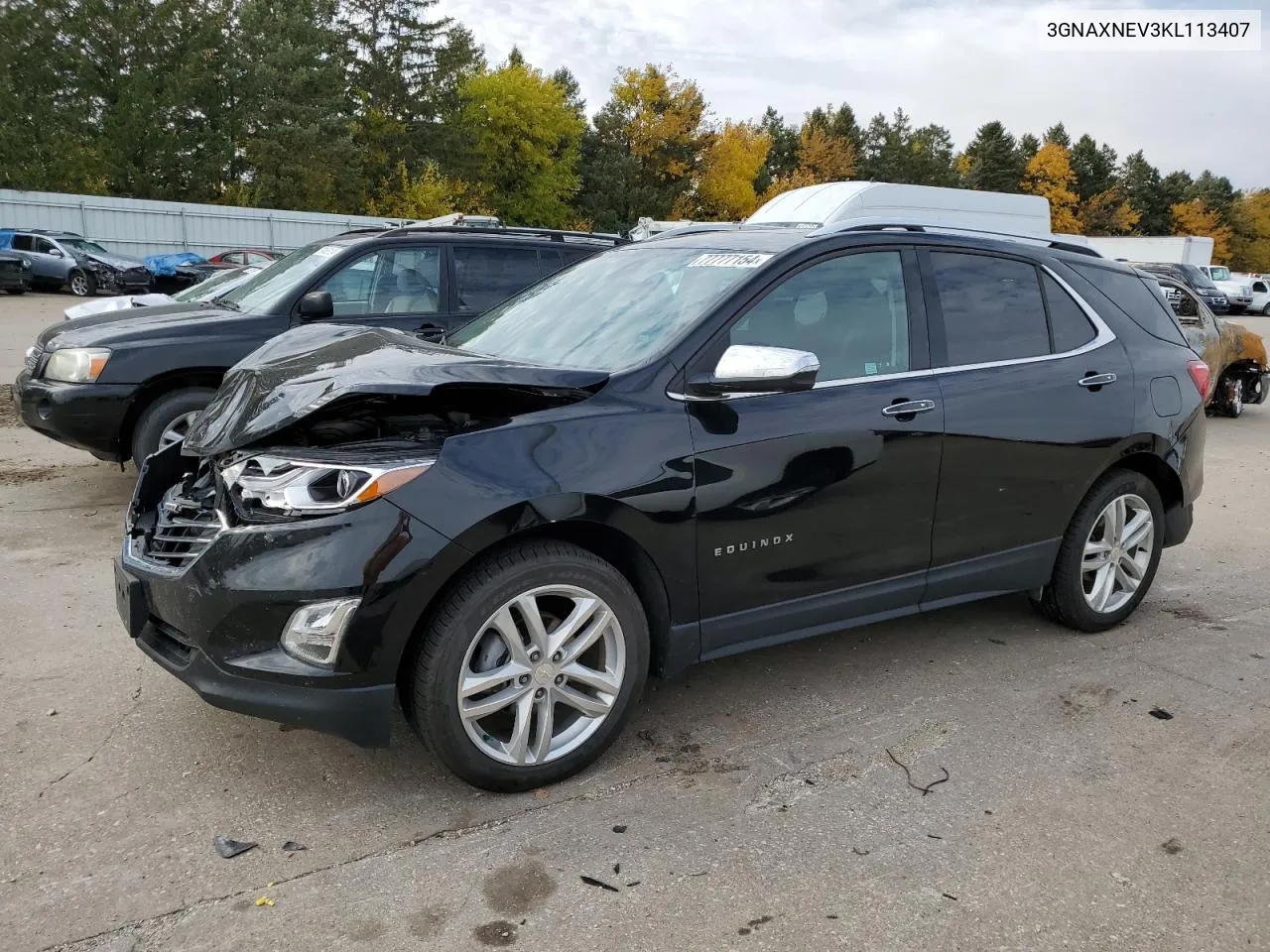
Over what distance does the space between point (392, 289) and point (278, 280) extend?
0.85 metres

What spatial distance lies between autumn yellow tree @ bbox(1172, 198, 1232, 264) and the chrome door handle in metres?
98.8

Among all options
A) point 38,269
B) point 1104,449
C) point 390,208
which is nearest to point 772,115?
point 390,208

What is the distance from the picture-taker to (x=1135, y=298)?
4.73 metres

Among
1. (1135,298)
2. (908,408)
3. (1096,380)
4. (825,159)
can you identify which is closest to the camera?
(908,408)

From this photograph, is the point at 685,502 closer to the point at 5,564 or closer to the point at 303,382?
the point at 303,382

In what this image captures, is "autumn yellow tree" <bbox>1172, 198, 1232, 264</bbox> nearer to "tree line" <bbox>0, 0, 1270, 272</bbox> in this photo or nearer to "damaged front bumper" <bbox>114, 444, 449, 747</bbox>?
"tree line" <bbox>0, 0, 1270, 272</bbox>

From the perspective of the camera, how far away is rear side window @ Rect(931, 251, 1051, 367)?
4.01m

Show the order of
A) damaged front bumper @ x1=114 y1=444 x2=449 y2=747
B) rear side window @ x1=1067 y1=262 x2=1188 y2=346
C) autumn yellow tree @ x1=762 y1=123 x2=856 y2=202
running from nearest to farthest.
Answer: damaged front bumper @ x1=114 y1=444 x2=449 y2=747
rear side window @ x1=1067 y1=262 x2=1188 y2=346
autumn yellow tree @ x1=762 y1=123 x2=856 y2=202

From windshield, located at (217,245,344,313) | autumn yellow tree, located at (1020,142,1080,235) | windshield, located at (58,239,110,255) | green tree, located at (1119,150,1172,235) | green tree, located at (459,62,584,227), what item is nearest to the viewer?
windshield, located at (217,245,344,313)

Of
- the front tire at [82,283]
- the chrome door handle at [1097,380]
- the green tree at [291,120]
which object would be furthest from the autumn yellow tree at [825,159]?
the chrome door handle at [1097,380]

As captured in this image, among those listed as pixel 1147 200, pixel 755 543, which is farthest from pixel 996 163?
pixel 755 543

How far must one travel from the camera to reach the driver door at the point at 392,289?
22.6 feet

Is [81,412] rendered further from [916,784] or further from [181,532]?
[916,784]

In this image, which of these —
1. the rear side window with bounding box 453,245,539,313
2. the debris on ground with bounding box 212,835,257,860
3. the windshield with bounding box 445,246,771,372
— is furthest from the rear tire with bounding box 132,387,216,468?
the debris on ground with bounding box 212,835,257,860
